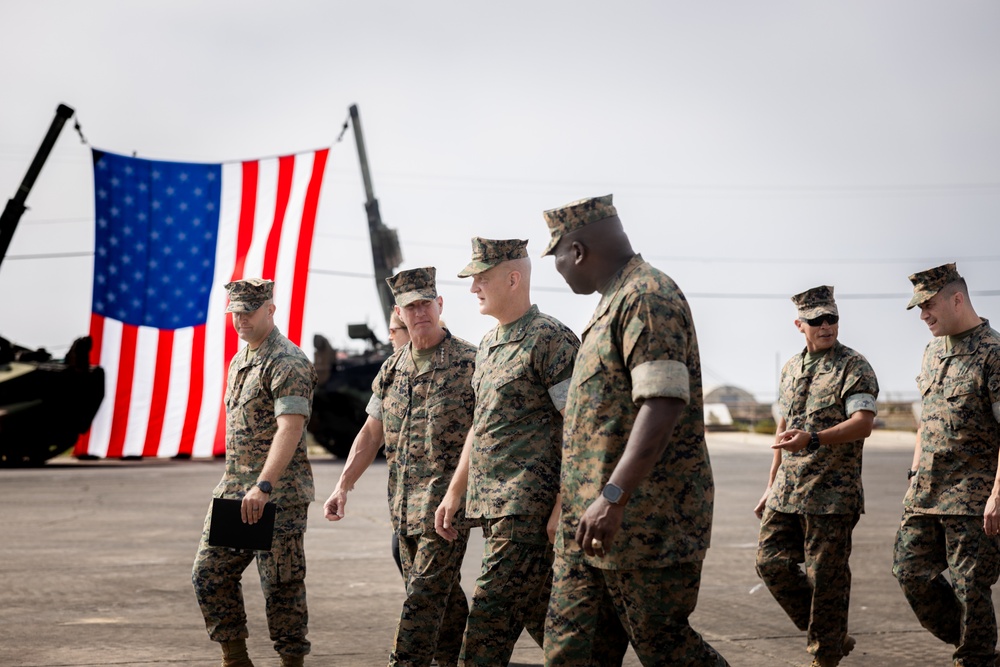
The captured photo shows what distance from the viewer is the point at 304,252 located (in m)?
20.0

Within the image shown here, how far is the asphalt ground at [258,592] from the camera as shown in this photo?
21.2 ft

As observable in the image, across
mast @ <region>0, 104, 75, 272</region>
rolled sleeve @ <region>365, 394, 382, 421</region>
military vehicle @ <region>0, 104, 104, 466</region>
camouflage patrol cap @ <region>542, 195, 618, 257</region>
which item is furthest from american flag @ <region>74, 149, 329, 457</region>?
camouflage patrol cap @ <region>542, 195, 618, 257</region>

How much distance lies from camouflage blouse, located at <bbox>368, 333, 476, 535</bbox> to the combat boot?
3.04 feet

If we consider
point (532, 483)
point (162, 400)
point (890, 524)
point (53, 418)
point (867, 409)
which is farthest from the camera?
point (53, 418)

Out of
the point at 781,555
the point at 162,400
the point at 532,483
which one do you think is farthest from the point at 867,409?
the point at 162,400

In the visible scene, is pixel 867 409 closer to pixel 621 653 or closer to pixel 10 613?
pixel 621 653

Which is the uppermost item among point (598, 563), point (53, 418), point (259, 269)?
point (259, 269)

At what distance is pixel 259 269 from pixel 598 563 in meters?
17.3

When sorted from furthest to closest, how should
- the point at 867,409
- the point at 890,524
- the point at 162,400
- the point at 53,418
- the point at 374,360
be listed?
the point at 374,360 < the point at 53,418 < the point at 162,400 < the point at 890,524 < the point at 867,409

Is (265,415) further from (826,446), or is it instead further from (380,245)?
(380,245)

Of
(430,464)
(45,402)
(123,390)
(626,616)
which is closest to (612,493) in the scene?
(626,616)

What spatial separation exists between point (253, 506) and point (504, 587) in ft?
4.36

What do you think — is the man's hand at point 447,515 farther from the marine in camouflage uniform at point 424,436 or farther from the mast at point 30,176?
the mast at point 30,176

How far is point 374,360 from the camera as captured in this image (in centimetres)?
2816
